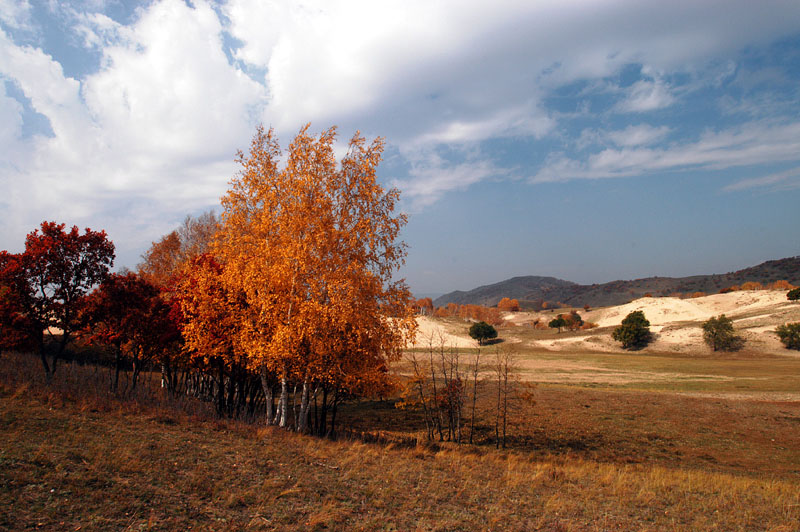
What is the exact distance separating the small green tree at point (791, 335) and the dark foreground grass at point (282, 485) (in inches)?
2504

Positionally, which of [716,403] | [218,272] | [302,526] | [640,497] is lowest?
[716,403]

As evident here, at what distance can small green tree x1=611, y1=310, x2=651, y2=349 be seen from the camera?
251 ft

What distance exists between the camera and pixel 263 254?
15875 mm

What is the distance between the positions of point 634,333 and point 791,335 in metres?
21.0

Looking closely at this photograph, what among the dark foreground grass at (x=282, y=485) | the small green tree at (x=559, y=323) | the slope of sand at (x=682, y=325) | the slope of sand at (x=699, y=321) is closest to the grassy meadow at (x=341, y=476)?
the dark foreground grass at (x=282, y=485)

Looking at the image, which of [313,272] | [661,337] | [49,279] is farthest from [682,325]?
[49,279]

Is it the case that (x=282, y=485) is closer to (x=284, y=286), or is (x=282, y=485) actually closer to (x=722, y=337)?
(x=284, y=286)

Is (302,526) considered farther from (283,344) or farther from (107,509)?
(283,344)

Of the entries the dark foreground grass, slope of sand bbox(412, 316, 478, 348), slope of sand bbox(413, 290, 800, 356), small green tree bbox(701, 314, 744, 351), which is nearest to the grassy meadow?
the dark foreground grass

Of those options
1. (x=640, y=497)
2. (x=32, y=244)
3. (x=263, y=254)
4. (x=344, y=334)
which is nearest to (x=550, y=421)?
(x=640, y=497)

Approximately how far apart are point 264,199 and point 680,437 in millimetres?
24196

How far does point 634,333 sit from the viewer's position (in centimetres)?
7619

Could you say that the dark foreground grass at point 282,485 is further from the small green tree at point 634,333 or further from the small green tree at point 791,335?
the small green tree at point 634,333

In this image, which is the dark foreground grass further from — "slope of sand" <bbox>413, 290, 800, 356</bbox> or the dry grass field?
"slope of sand" <bbox>413, 290, 800, 356</bbox>
